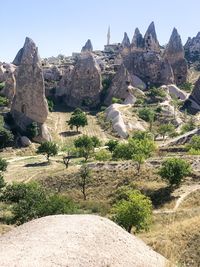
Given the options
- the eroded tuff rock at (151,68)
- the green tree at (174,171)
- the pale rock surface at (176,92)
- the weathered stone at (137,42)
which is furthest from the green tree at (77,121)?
the weathered stone at (137,42)

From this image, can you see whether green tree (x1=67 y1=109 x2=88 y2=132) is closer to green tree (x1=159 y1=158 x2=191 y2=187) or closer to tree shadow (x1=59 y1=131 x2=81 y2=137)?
tree shadow (x1=59 y1=131 x2=81 y2=137)

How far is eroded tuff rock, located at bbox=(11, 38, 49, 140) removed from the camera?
76562mm

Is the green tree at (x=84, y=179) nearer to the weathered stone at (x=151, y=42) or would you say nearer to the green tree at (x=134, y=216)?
the green tree at (x=134, y=216)

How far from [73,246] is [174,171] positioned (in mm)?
32788

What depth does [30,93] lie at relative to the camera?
76.6 metres

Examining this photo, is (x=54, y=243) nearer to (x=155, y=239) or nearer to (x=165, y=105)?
(x=155, y=239)

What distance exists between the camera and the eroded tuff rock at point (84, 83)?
10862cm

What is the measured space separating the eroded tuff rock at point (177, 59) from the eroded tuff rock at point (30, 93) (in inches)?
2625

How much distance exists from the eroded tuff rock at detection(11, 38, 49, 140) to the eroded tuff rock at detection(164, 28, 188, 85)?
66.7 m

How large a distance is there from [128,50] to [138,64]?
11296 millimetres

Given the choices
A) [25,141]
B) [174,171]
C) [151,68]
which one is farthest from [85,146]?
[151,68]

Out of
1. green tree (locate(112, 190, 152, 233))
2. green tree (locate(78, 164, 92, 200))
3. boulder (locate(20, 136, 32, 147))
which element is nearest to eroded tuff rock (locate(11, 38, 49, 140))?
boulder (locate(20, 136, 32, 147))

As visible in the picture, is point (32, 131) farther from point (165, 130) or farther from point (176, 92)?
point (176, 92)

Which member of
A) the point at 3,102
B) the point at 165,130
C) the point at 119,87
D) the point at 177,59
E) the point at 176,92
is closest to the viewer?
the point at 165,130
